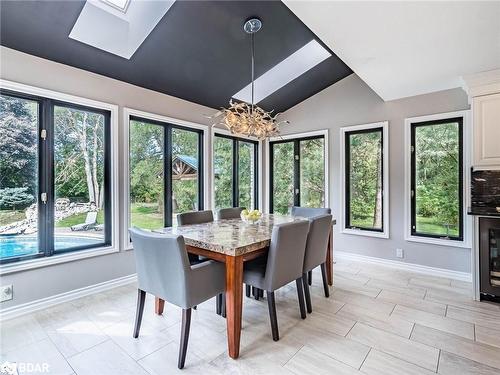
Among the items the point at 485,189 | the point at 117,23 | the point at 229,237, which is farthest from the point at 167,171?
the point at 485,189

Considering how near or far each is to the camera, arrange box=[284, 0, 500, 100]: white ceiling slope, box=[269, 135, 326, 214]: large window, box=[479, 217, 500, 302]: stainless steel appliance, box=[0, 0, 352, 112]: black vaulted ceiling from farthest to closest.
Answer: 1. box=[269, 135, 326, 214]: large window
2. box=[479, 217, 500, 302]: stainless steel appliance
3. box=[0, 0, 352, 112]: black vaulted ceiling
4. box=[284, 0, 500, 100]: white ceiling slope

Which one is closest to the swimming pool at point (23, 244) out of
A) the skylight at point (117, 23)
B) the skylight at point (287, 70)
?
the skylight at point (117, 23)

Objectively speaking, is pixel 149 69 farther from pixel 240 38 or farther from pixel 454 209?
pixel 454 209

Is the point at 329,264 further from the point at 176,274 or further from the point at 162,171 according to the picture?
the point at 162,171

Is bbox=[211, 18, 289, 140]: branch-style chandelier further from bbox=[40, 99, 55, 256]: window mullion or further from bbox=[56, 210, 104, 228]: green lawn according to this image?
bbox=[56, 210, 104, 228]: green lawn

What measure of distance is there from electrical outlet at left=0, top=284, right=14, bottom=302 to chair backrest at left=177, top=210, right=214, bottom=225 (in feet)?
5.24

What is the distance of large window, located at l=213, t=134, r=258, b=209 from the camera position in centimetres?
458

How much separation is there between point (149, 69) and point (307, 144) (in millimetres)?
2938

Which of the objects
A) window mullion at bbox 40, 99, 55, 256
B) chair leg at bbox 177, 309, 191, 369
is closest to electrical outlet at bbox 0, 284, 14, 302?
window mullion at bbox 40, 99, 55, 256

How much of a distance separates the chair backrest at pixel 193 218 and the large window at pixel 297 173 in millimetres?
2221

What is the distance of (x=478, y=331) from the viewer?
2.24m

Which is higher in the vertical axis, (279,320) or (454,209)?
(454,209)

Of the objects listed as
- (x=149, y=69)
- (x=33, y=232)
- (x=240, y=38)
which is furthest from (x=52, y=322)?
(x=240, y=38)

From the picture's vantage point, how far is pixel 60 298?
8.94ft
